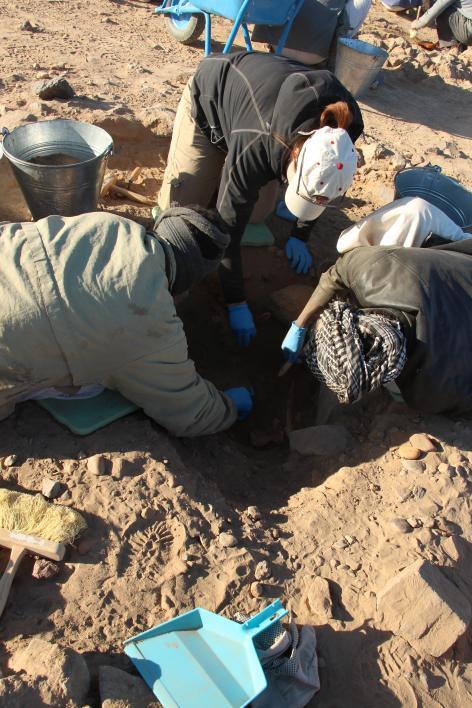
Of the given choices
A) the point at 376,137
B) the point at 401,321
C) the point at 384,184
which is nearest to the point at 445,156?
the point at 376,137

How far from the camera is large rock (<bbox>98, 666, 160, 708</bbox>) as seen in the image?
1559 millimetres

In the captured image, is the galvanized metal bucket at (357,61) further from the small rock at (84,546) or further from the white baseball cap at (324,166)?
the small rock at (84,546)

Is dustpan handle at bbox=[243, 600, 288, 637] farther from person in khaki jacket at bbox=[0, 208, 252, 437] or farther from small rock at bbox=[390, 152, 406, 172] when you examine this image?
small rock at bbox=[390, 152, 406, 172]

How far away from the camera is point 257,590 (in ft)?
6.52

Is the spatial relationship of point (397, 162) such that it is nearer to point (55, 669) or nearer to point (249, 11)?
point (249, 11)

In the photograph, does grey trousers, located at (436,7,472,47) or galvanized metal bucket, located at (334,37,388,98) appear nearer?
galvanized metal bucket, located at (334,37,388,98)

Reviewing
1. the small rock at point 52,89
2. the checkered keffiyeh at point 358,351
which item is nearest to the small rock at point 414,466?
the checkered keffiyeh at point 358,351

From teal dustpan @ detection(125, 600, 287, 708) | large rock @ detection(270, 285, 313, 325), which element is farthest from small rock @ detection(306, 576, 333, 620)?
large rock @ detection(270, 285, 313, 325)

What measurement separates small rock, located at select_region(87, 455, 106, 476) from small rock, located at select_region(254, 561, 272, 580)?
68cm

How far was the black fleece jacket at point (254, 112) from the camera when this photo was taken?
2664 mm

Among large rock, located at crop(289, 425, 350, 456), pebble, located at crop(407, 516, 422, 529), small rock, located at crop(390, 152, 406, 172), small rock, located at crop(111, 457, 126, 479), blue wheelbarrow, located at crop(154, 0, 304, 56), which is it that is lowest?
large rock, located at crop(289, 425, 350, 456)

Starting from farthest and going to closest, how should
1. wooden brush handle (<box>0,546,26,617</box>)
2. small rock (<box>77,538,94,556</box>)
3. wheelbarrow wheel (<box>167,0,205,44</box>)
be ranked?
Answer: wheelbarrow wheel (<box>167,0,205,44</box>) → small rock (<box>77,538,94,556</box>) → wooden brush handle (<box>0,546,26,617</box>)

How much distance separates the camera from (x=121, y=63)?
579 centimetres

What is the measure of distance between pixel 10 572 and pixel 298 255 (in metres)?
2.74
